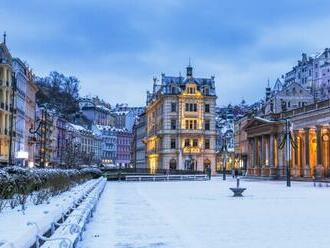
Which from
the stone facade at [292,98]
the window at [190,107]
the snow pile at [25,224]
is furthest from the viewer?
the window at [190,107]

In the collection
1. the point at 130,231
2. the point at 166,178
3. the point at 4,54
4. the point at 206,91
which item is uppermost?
the point at 206,91

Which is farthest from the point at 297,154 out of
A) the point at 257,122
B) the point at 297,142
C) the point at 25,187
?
the point at 25,187

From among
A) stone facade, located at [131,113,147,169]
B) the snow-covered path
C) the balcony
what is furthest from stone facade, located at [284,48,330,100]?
the snow-covered path

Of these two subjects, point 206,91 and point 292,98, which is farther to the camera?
point 206,91

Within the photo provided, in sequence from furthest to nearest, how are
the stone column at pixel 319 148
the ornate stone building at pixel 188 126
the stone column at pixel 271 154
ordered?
1. the ornate stone building at pixel 188 126
2. the stone column at pixel 271 154
3. the stone column at pixel 319 148

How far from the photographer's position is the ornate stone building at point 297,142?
79.9m

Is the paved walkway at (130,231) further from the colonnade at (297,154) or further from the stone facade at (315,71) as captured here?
the stone facade at (315,71)

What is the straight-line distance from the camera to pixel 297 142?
298ft

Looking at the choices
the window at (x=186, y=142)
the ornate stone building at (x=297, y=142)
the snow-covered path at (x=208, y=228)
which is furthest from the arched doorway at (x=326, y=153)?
the snow-covered path at (x=208, y=228)

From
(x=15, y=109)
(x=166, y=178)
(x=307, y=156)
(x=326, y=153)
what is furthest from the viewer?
(x=15, y=109)

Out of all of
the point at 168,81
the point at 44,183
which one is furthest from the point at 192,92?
the point at 44,183

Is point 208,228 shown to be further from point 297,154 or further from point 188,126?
point 188,126

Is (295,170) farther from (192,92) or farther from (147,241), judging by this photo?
(147,241)

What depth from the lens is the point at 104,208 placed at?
25.0m
